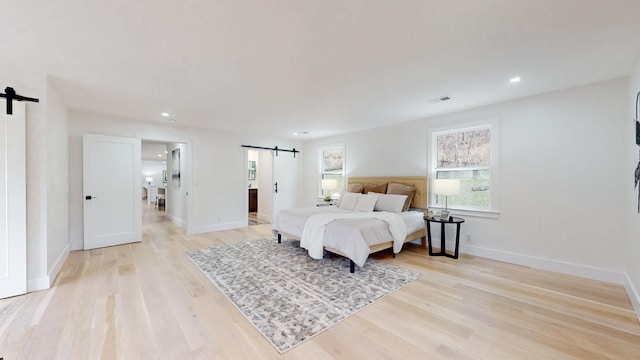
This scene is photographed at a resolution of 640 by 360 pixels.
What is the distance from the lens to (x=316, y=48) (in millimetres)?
2236

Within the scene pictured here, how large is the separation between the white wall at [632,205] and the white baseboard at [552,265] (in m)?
0.22

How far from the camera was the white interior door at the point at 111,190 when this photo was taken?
4.36 meters

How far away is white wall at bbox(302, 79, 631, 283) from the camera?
9.82 feet

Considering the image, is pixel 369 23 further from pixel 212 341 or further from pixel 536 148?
pixel 536 148

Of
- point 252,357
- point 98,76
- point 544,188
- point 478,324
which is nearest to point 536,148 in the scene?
point 544,188

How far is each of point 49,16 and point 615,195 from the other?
5.76 metres

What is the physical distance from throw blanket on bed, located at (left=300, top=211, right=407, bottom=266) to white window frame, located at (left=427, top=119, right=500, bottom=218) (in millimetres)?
1144

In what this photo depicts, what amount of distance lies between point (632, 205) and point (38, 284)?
21.1 feet

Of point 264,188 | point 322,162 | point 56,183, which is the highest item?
point 322,162

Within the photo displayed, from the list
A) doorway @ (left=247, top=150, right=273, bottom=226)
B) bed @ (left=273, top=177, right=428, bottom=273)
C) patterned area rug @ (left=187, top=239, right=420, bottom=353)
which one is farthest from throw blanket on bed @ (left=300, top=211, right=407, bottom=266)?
doorway @ (left=247, top=150, right=273, bottom=226)

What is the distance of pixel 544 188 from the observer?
344 centimetres

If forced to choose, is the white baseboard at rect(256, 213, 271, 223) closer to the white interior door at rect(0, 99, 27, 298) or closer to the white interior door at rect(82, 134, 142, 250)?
the white interior door at rect(82, 134, 142, 250)

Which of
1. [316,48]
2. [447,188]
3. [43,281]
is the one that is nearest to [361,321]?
[316,48]

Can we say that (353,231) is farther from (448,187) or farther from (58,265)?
(58,265)
